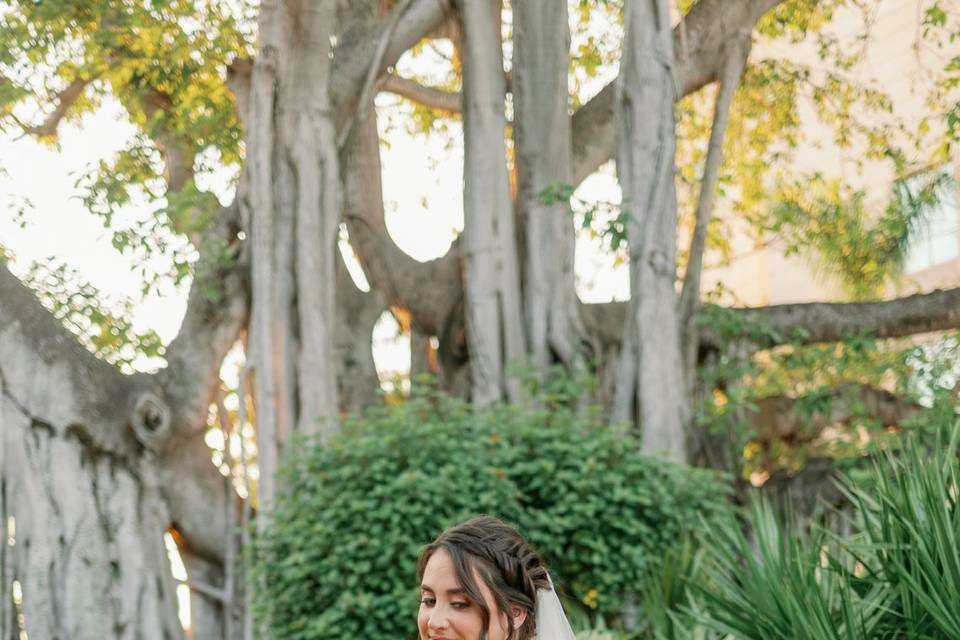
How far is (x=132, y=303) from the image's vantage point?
1013 cm

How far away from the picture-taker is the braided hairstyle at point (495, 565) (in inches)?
128

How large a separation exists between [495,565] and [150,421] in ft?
19.4

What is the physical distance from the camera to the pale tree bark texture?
852cm

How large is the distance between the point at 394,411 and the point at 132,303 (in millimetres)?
2910

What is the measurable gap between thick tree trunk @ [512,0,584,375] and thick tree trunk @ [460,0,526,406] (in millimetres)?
117

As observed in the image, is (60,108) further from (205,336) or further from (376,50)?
(376,50)

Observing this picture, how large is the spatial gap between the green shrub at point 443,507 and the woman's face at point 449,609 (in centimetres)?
403

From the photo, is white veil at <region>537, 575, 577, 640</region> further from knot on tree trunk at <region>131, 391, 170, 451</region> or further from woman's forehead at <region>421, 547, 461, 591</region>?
knot on tree trunk at <region>131, 391, 170, 451</region>

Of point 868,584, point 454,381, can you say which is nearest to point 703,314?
point 454,381

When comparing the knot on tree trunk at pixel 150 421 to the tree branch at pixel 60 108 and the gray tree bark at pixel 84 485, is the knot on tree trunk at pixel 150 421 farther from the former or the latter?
the tree branch at pixel 60 108

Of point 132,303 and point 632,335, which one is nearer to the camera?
point 632,335

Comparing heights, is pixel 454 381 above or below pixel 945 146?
below

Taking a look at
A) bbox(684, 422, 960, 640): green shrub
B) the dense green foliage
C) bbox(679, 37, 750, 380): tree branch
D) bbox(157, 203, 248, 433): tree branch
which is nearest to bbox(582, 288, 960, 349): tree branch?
bbox(679, 37, 750, 380): tree branch

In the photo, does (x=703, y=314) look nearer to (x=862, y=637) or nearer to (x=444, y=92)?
(x=444, y=92)
